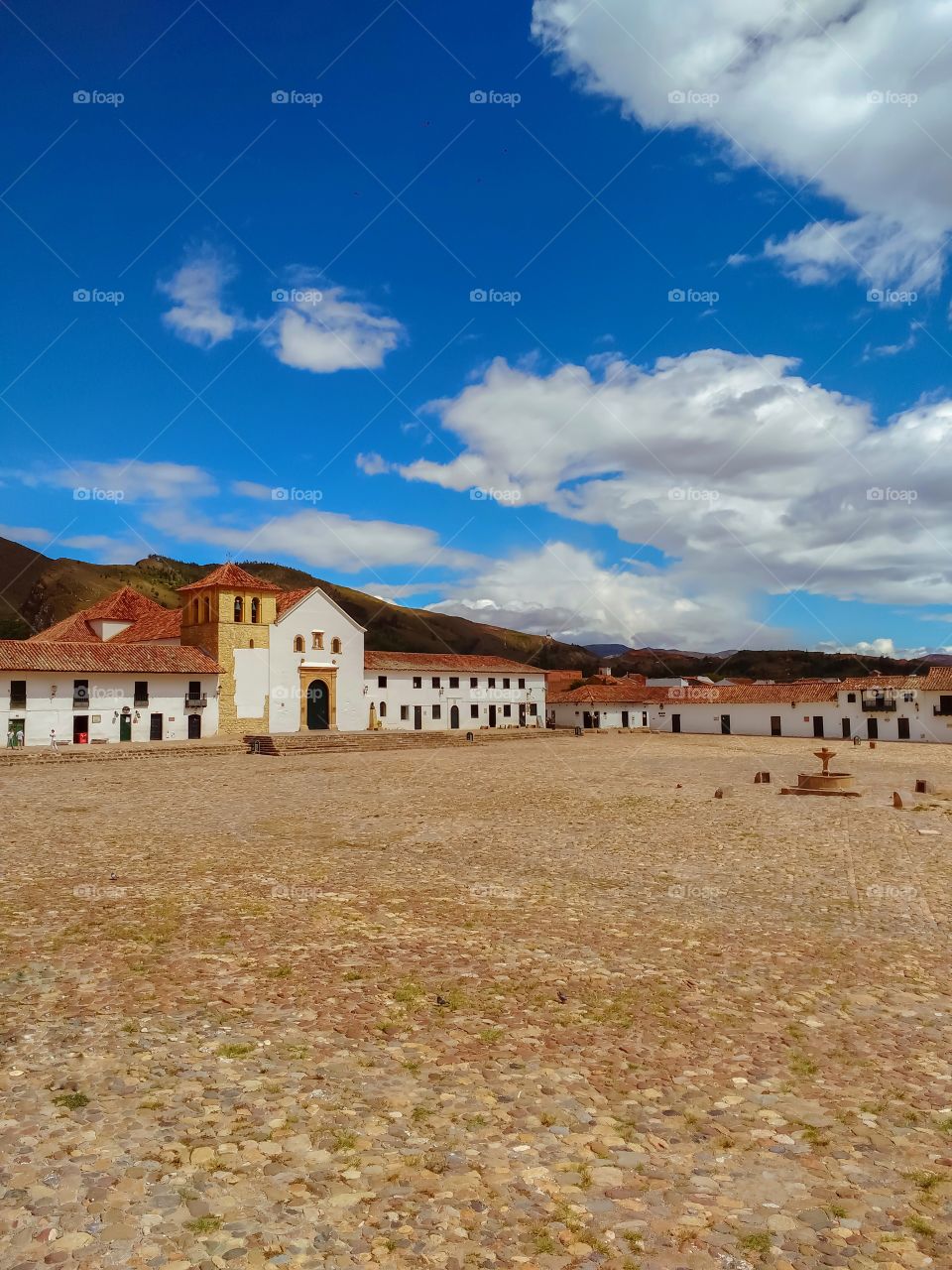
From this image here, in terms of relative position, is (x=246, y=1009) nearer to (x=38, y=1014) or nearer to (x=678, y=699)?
(x=38, y=1014)

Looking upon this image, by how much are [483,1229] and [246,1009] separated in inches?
129

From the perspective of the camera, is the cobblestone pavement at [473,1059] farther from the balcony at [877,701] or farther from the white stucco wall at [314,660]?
the balcony at [877,701]

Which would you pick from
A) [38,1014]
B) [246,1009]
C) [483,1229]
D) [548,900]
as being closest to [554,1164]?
[483,1229]

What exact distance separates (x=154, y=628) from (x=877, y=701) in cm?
4766

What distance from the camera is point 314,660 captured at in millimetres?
49281

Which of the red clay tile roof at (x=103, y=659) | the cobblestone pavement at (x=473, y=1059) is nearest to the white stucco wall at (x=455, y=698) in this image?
the red clay tile roof at (x=103, y=659)

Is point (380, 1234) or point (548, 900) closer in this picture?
point (380, 1234)

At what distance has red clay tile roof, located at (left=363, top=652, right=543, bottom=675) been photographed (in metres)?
55.7

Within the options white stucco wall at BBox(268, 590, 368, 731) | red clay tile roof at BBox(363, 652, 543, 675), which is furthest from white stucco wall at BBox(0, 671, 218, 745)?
red clay tile roof at BBox(363, 652, 543, 675)

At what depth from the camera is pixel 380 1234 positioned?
381 cm

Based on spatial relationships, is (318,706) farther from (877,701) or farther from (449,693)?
(877,701)

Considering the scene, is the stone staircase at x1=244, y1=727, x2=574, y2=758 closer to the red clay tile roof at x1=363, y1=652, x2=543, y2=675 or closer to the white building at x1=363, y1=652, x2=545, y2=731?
the white building at x1=363, y1=652, x2=545, y2=731

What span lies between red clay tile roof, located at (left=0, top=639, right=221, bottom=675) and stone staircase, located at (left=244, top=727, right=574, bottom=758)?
488cm

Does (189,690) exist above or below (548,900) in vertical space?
above
